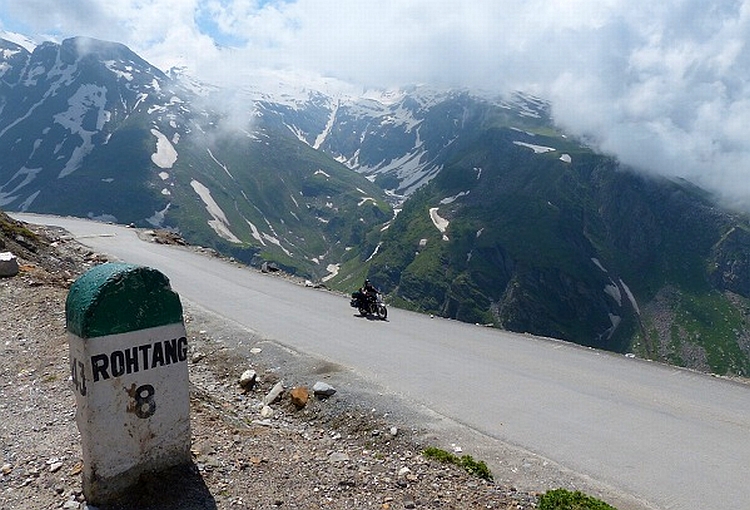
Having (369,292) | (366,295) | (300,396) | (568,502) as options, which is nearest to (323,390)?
(300,396)

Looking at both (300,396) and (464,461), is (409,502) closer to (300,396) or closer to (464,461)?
(464,461)

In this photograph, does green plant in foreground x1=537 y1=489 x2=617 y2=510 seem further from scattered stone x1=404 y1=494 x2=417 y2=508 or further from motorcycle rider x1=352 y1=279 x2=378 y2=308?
motorcycle rider x1=352 y1=279 x2=378 y2=308

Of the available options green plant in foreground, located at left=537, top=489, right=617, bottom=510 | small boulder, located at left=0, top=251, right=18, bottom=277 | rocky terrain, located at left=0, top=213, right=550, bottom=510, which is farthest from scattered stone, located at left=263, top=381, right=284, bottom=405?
small boulder, located at left=0, top=251, right=18, bottom=277

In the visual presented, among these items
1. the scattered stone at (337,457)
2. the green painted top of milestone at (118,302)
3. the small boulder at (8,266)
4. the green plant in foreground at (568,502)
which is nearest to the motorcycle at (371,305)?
the small boulder at (8,266)

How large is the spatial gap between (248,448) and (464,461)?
10.9 feet

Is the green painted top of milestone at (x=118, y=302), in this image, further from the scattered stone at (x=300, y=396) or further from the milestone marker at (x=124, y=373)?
the scattered stone at (x=300, y=396)

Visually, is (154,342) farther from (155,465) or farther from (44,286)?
(44,286)

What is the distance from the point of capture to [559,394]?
13281mm

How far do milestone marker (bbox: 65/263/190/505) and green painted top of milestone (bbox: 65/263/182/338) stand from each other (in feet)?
0.04

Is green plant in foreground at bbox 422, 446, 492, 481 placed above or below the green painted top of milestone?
below

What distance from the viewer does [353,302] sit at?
77.8 feet

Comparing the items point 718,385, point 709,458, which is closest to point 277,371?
point 709,458

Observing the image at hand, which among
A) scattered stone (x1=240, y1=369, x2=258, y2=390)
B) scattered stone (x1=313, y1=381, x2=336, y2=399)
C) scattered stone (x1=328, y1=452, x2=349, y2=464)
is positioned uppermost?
scattered stone (x1=328, y1=452, x2=349, y2=464)

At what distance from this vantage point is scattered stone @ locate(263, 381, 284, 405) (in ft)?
40.5
